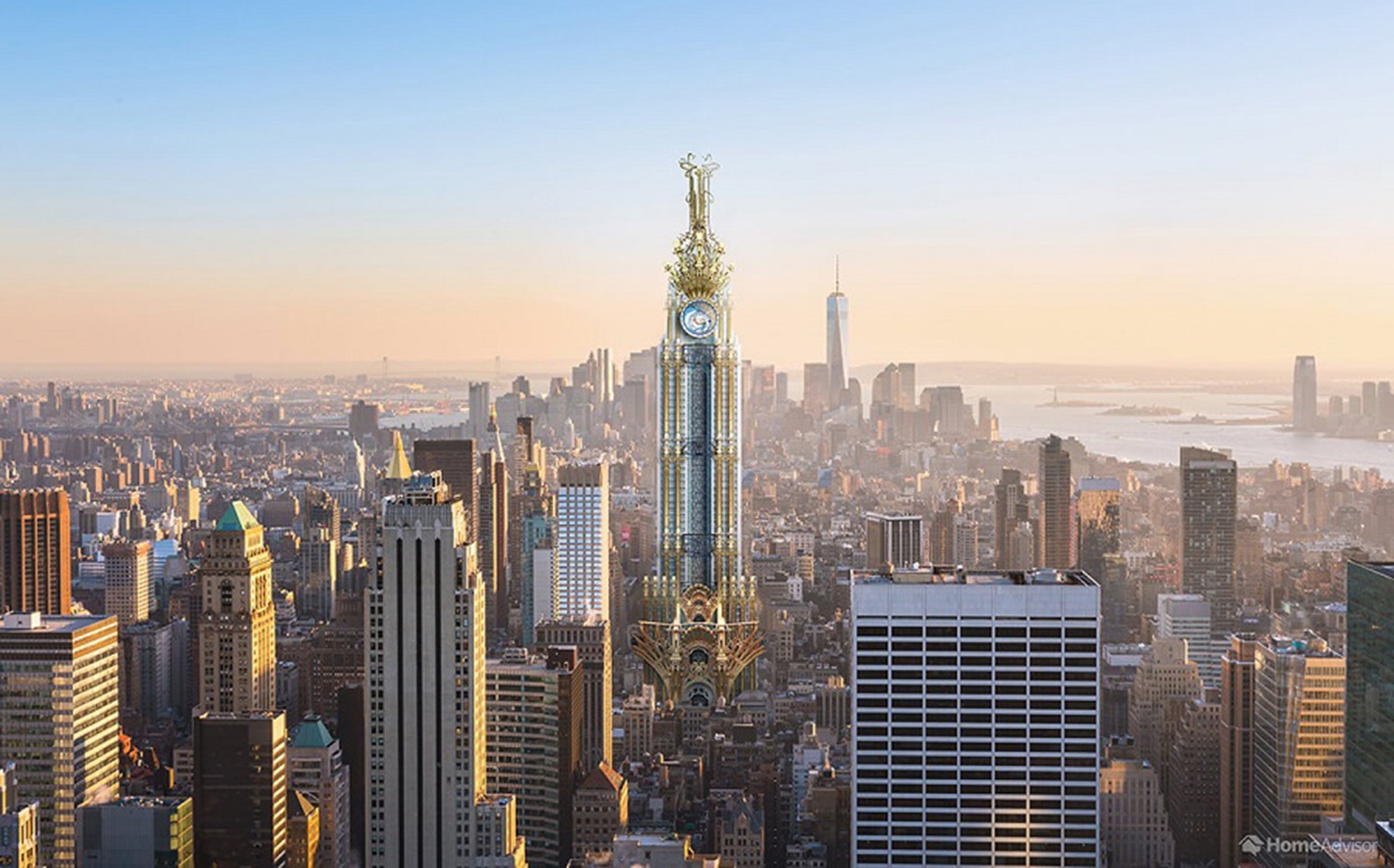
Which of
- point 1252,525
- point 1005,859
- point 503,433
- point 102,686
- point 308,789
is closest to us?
point 1005,859

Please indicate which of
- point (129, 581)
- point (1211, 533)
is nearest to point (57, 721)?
point (129, 581)

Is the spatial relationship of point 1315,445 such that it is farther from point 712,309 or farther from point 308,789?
point 712,309

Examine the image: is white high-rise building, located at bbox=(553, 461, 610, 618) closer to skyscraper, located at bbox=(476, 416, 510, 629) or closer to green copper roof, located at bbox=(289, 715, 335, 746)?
skyscraper, located at bbox=(476, 416, 510, 629)

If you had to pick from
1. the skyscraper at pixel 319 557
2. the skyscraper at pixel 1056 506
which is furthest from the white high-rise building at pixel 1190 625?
the skyscraper at pixel 319 557

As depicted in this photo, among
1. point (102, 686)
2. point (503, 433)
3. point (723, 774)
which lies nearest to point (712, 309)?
point (503, 433)

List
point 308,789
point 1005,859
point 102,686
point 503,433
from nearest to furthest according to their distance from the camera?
point 1005,859
point 308,789
point 102,686
point 503,433

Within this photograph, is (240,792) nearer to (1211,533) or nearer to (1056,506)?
(1056,506)

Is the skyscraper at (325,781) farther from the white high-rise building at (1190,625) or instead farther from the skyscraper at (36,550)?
the white high-rise building at (1190,625)
